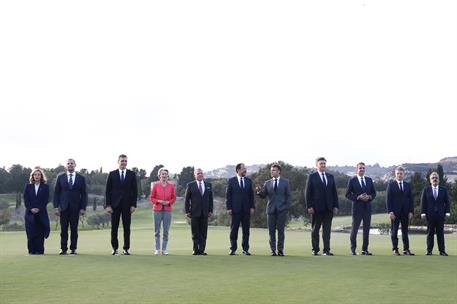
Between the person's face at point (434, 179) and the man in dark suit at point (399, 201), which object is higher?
the person's face at point (434, 179)

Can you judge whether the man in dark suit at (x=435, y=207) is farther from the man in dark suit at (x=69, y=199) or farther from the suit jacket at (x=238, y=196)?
the man in dark suit at (x=69, y=199)

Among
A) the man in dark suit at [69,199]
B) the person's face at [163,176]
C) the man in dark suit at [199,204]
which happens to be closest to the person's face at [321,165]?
the man in dark suit at [199,204]

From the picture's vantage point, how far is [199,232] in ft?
54.4

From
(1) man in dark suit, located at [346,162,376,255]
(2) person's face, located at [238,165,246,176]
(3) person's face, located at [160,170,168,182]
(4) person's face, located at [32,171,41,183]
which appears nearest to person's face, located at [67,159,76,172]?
(4) person's face, located at [32,171,41,183]

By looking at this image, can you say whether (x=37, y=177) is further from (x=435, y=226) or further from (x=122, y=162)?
(x=435, y=226)

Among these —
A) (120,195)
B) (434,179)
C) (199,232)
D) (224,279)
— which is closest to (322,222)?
(199,232)

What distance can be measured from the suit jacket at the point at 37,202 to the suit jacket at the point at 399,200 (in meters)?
8.50

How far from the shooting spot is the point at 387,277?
39.1 ft

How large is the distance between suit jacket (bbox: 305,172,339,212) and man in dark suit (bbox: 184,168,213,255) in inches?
97.4

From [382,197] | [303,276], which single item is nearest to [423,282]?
→ [303,276]

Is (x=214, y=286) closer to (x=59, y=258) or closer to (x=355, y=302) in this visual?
(x=355, y=302)

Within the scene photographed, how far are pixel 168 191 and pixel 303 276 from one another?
5.56 meters

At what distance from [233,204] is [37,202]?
4677mm

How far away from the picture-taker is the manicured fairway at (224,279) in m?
9.53
